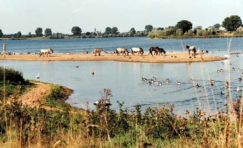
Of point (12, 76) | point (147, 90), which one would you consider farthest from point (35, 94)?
point (147, 90)

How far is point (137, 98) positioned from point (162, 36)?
145 m

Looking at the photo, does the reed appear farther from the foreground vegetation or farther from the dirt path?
the dirt path

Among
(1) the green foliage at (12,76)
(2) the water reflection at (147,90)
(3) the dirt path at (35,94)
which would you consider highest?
(1) the green foliage at (12,76)

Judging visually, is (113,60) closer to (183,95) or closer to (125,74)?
(125,74)

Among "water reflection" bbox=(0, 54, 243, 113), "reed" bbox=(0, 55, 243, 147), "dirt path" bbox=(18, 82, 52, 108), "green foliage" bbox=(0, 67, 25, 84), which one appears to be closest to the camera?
"reed" bbox=(0, 55, 243, 147)

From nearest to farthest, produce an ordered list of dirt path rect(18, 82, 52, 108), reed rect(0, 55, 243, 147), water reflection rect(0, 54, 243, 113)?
reed rect(0, 55, 243, 147)
dirt path rect(18, 82, 52, 108)
water reflection rect(0, 54, 243, 113)

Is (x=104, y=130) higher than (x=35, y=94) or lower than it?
higher

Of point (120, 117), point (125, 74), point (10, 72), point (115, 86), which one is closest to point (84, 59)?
point (125, 74)

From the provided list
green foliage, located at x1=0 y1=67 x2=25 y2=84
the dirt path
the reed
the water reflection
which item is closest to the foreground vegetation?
the reed

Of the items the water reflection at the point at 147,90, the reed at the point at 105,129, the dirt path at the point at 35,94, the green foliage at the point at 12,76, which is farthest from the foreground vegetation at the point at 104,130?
the green foliage at the point at 12,76

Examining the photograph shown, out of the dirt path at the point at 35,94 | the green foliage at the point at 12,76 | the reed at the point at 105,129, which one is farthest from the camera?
the green foliage at the point at 12,76

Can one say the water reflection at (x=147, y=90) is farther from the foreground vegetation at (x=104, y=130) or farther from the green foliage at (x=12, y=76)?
the foreground vegetation at (x=104, y=130)

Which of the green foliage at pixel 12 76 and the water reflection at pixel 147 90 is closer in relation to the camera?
the water reflection at pixel 147 90

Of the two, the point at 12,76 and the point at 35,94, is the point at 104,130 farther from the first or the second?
the point at 12,76
